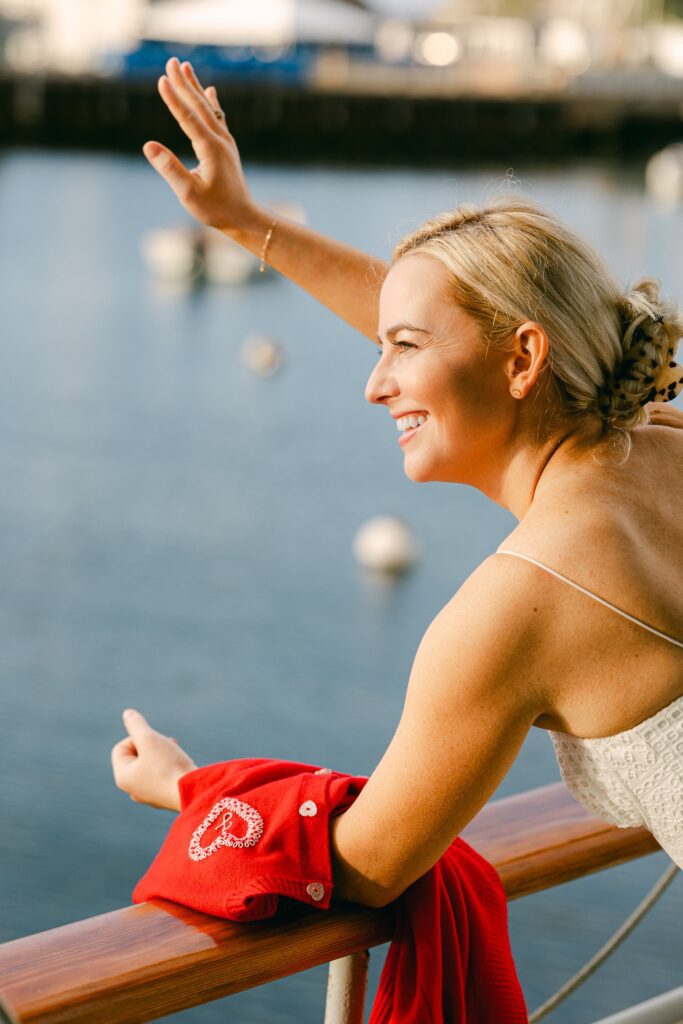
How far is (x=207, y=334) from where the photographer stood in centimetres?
1794

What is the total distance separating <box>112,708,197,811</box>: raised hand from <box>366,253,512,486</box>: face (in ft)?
1.04

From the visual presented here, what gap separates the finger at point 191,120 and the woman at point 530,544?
1.17 feet

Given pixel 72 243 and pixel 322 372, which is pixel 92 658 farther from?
pixel 72 243

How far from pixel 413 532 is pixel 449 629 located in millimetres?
9872

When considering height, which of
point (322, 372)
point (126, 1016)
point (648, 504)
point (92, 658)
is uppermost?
point (648, 504)

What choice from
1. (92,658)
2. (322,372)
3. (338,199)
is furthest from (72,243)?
(92,658)

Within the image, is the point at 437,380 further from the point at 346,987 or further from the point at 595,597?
the point at 346,987

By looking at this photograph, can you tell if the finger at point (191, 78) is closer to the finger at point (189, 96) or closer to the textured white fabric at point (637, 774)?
the finger at point (189, 96)

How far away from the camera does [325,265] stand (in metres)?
1.56

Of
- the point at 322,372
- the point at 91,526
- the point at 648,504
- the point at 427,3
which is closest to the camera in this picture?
the point at 648,504

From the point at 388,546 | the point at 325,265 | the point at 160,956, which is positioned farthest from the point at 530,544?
the point at 388,546

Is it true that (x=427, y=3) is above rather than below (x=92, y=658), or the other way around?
above

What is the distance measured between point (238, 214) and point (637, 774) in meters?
0.76

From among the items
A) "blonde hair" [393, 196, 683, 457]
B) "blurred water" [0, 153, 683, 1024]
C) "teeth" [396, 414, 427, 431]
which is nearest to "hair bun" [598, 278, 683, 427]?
"blonde hair" [393, 196, 683, 457]
